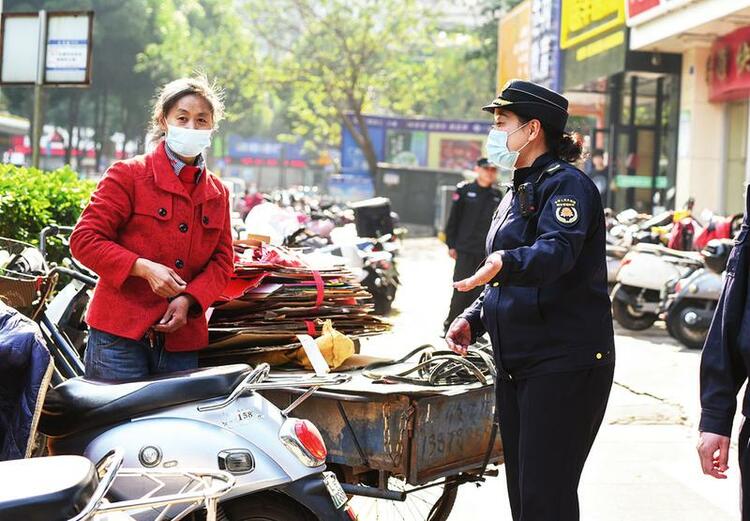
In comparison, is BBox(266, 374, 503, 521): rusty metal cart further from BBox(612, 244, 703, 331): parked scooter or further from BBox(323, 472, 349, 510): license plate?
BBox(612, 244, 703, 331): parked scooter

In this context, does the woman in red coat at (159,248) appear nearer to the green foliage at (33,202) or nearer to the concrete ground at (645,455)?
the concrete ground at (645,455)

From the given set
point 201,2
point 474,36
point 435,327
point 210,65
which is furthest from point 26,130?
point 435,327

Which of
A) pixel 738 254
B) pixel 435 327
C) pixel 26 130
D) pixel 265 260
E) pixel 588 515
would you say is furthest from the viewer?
pixel 26 130

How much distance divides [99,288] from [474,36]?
3947 cm

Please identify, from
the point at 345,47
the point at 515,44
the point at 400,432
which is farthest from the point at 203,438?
the point at 345,47

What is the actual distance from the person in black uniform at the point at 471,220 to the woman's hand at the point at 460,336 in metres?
6.61

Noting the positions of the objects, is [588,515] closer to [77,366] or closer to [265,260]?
[265,260]

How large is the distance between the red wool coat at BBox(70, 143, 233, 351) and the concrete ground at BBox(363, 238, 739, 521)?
1.47 metres

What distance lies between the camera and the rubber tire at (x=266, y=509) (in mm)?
3520

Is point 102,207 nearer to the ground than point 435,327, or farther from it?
farther from it

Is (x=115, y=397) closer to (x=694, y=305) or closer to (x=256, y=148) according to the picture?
(x=694, y=305)

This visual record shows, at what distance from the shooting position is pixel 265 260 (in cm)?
498

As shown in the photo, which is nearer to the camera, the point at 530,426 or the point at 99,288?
the point at 530,426

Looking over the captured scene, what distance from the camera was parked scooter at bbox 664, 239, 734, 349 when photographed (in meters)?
11.2
